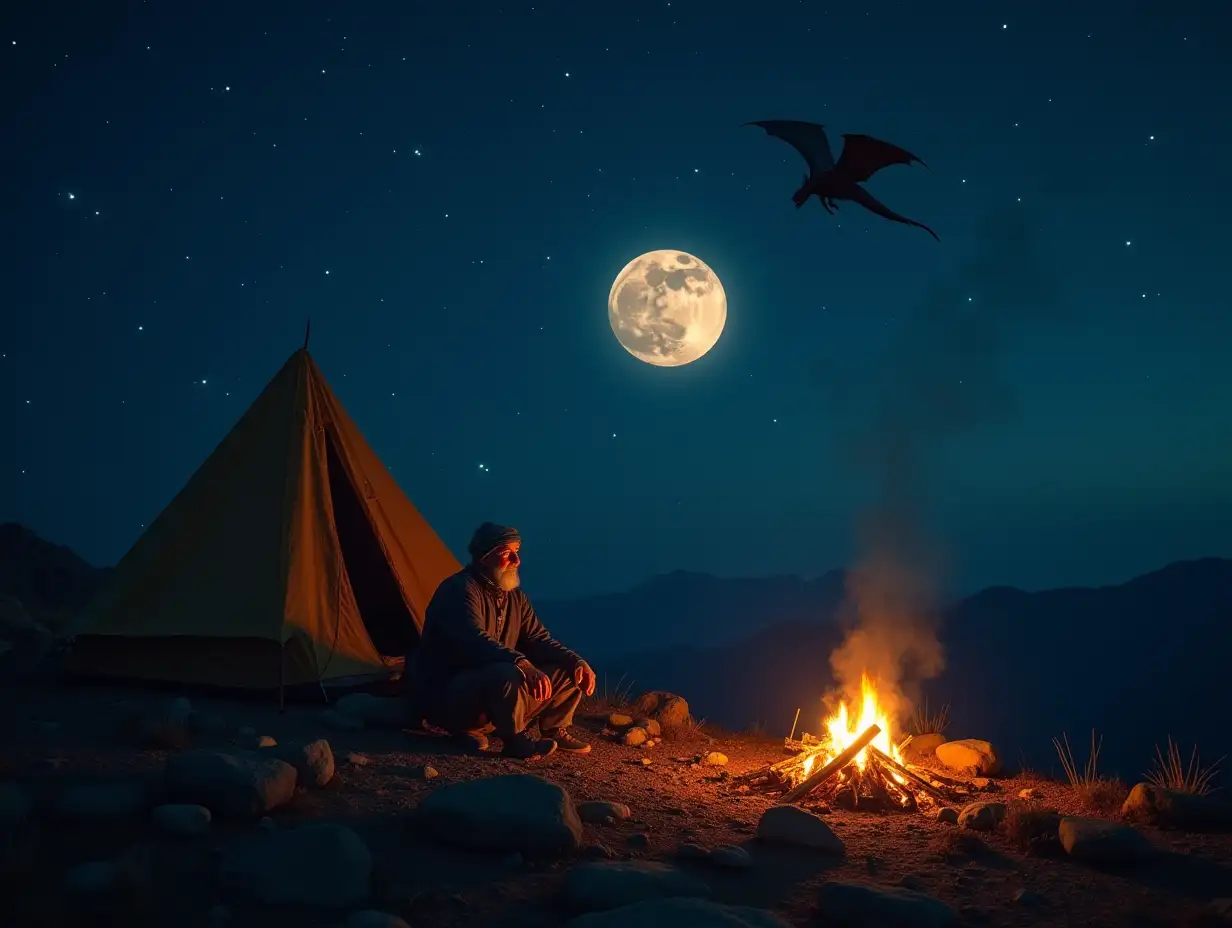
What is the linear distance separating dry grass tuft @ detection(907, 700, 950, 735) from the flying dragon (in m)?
4.48

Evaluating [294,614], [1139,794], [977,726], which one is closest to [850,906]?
[1139,794]

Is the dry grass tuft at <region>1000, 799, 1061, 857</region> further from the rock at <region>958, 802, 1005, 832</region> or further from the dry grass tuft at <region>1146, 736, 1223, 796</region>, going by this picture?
the dry grass tuft at <region>1146, 736, 1223, 796</region>

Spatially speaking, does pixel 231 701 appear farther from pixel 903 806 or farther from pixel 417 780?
pixel 903 806

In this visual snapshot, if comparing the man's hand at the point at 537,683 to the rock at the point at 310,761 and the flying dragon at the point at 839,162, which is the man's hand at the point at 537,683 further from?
the flying dragon at the point at 839,162

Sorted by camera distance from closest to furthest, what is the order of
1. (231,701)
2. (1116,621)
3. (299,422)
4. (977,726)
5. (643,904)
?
(643,904) → (231,701) → (299,422) → (977,726) → (1116,621)

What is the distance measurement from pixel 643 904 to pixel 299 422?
5527mm

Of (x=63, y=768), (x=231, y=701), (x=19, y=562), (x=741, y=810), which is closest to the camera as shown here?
(x=63, y=768)

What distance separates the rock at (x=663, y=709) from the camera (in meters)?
7.87

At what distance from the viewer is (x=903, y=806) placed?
18.6 feet

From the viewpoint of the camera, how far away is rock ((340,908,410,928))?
10.5 feet

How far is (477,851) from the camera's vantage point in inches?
161

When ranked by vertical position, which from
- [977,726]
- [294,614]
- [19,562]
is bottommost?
[977,726]

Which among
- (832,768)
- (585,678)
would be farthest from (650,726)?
(832,768)

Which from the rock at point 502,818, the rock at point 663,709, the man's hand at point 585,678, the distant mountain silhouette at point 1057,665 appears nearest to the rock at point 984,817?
the rock at point 502,818
